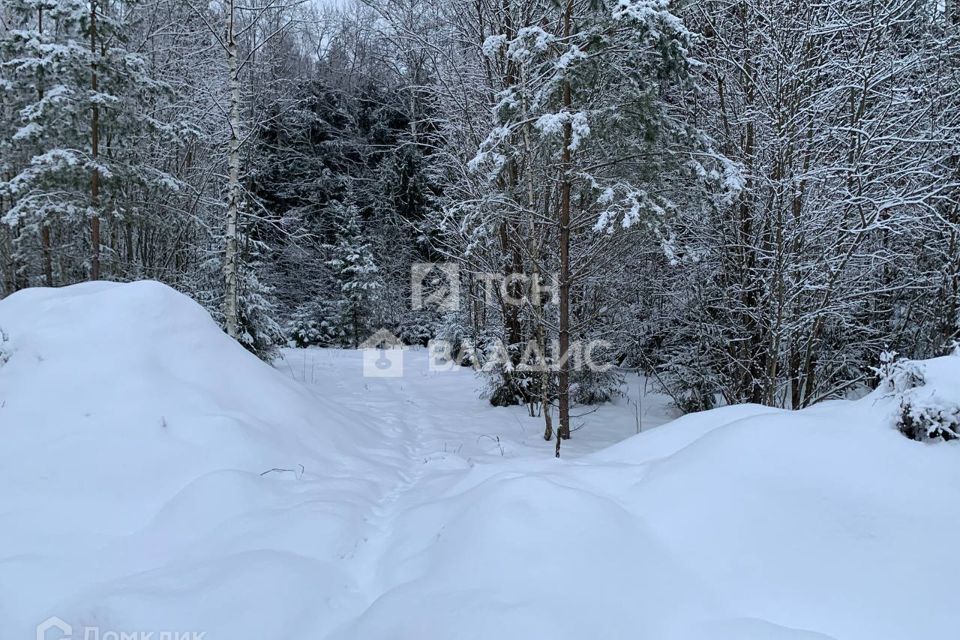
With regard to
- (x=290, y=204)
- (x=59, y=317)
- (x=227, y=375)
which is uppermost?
(x=290, y=204)

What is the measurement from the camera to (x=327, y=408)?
24.6ft

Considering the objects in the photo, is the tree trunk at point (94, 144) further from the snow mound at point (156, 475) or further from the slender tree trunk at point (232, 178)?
the snow mound at point (156, 475)

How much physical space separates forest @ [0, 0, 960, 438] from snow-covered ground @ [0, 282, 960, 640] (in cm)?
356

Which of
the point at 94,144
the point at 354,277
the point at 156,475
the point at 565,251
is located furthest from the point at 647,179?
the point at 354,277

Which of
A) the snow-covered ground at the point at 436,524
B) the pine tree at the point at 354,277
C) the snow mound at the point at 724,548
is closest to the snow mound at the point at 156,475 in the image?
the snow-covered ground at the point at 436,524

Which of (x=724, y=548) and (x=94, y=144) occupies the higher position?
(x=94, y=144)

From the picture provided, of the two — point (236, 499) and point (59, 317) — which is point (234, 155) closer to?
point (59, 317)

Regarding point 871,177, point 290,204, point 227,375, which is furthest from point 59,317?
point 290,204

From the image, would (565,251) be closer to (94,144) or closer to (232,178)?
(232,178)

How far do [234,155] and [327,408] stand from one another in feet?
15.8

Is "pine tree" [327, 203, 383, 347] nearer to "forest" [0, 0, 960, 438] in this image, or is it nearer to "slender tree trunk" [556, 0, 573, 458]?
"forest" [0, 0, 960, 438]

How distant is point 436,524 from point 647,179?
5858 mm

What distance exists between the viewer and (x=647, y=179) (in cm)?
761

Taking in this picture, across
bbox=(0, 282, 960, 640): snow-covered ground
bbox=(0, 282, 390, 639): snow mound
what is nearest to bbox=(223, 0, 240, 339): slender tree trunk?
bbox=(0, 282, 390, 639): snow mound
